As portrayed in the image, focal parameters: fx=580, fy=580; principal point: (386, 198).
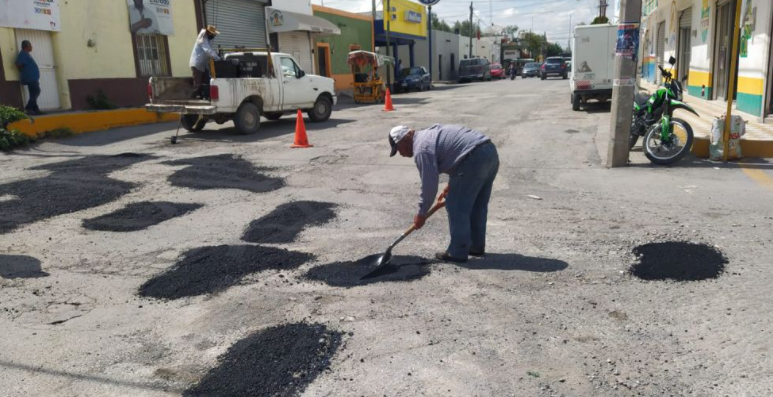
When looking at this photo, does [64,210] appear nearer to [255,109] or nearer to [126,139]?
[126,139]

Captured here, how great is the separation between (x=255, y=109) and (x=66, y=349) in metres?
10.6

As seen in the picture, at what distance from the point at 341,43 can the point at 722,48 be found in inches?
846

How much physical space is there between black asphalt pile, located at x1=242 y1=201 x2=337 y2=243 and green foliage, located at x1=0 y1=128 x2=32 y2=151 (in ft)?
23.5

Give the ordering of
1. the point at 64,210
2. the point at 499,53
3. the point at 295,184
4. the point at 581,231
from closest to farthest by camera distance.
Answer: the point at 581,231 → the point at 64,210 → the point at 295,184 → the point at 499,53

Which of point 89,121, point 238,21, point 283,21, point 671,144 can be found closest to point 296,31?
point 283,21

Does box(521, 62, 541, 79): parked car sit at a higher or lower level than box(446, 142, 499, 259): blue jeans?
higher

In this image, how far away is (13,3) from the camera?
13906mm

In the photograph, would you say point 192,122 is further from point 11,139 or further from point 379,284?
point 379,284

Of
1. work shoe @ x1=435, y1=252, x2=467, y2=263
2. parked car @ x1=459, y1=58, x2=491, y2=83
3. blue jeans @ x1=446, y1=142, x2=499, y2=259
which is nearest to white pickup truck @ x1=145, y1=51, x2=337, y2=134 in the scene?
work shoe @ x1=435, y1=252, x2=467, y2=263

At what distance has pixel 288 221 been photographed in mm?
6602

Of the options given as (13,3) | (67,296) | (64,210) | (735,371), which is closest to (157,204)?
(64,210)

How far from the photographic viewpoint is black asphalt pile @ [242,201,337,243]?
20.0 ft

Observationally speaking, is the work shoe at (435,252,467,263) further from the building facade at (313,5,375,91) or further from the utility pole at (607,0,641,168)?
the building facade at (313,5,375,91)

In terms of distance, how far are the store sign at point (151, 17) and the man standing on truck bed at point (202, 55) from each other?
5633 millimetres
